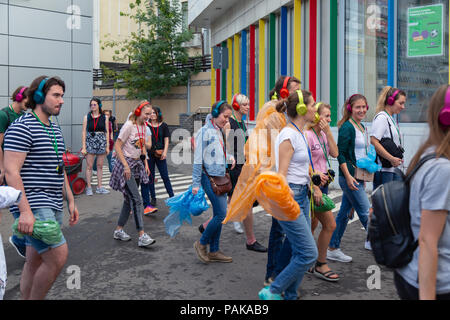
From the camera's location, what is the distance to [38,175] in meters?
3.43

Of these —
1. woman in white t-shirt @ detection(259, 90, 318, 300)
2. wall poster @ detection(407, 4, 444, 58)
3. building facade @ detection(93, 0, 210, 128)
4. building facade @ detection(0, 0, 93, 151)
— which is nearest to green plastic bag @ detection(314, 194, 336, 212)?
woman in white t-shirt @ detection(259, 90, 318, 300)

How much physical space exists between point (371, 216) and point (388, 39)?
363 inches

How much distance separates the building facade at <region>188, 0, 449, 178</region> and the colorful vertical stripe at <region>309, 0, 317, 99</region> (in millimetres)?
27

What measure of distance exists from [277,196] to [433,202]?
155 cm

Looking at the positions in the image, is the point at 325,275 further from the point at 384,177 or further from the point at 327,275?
the point at 384,177

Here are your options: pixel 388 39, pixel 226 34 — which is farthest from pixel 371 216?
pixel 226 34

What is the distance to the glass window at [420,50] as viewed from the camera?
919 cm

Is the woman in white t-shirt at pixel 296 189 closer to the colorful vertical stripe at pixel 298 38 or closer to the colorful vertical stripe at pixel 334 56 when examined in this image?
the colorful vertical stripe at pixel 334 56

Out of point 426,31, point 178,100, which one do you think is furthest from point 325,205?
point 178,100

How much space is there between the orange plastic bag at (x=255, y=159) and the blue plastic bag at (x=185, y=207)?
809 mm

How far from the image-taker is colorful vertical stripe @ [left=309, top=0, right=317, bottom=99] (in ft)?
42.0

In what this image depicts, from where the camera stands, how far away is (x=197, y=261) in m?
5.52

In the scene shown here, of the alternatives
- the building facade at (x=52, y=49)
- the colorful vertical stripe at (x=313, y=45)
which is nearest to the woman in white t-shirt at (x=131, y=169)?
the building facade at (x=52, y=49)
